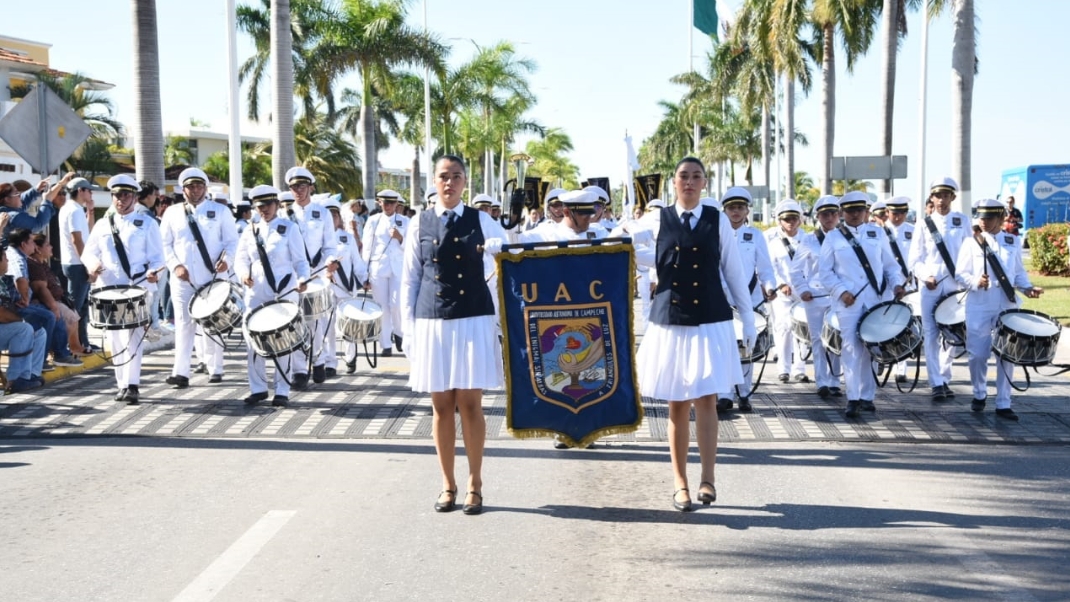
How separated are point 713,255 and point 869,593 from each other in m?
2.36

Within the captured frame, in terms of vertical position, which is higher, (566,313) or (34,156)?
(34,156)

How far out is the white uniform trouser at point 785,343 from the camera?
1245cm

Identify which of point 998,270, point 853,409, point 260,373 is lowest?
point 853,409

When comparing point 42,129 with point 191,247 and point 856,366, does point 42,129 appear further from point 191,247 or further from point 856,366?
point 856,366

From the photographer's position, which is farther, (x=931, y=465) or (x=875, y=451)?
(x=875, y=451)

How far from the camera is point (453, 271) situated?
6719 millimetres

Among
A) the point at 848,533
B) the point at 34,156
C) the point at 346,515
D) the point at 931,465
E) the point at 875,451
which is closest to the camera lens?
the point at 848,533

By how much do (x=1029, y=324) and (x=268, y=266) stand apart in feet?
Answer: 22.7

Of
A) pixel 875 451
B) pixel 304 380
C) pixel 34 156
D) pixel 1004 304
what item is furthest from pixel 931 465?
pixel 34 156

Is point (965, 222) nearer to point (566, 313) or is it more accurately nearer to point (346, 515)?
point (566, 313)

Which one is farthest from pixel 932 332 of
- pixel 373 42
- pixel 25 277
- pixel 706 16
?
pixel 706 16

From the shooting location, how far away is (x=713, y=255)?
266 inches

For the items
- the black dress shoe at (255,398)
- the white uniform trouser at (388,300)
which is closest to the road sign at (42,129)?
the white uniform trouser at (388,300)

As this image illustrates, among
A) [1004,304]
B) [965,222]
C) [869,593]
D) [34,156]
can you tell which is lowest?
[869,593]
